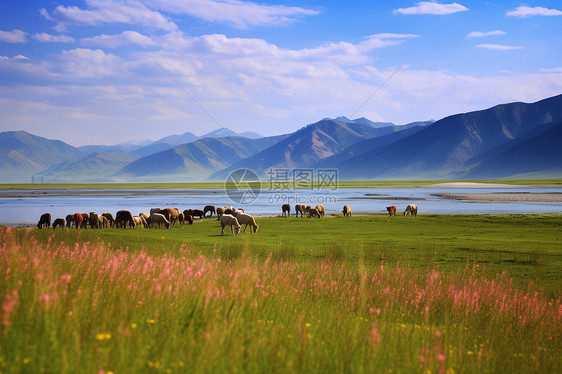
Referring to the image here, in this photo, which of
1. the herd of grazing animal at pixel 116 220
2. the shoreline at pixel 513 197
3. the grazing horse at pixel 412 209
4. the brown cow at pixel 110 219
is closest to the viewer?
the herd of grazing animal at pixel 116 220

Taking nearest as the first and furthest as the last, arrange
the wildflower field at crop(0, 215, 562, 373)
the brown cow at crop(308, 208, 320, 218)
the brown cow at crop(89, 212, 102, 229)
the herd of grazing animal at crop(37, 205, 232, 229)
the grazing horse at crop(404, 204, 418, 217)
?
the wildflower field at crop(0, 215, 562, 373) < the herd of grazing animal at crop(37, 205, 232, 229) < the brown cow at crop(89, 212, 102, 229) < the brown cow at crop(308, 208, 320, 218) < the grazing horse at crop(404, 204, 418, 217)

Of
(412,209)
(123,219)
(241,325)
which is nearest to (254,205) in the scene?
(412,209)

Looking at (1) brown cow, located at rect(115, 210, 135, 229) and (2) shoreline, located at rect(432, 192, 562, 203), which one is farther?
(2) shoreline, located at rect(432, 192, 562, 203)

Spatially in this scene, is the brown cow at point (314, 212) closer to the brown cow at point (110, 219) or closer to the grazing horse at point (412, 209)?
the grazing horse at point (412, 209)

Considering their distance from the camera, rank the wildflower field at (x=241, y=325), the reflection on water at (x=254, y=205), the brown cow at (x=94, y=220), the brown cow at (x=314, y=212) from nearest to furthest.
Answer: the wildflower field at (x=241, y=325)
the brown cow at (x=94, y=220)
the brown cow at (x=314, y=212)
the reflection on water at (x=254, y=205)

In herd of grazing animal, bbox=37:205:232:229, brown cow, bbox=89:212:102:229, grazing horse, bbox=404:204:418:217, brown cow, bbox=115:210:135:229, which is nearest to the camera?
herd of grazing animal, bbox=37:205:232:229

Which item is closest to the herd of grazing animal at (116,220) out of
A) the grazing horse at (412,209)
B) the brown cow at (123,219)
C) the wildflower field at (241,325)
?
the brown cow at (123,219)

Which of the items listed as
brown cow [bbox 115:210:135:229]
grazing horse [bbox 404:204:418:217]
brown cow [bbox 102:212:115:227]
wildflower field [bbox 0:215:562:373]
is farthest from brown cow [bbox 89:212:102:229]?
grazing horse [bbox 404:204:418:217]

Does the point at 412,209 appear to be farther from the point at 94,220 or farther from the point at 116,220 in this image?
the point at 94,220

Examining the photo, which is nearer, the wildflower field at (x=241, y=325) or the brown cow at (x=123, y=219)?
the wildflower field at (x=241, y=325)

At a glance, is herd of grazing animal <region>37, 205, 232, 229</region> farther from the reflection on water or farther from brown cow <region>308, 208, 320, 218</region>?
brown cow <region>308, 208, 320, 218</region>

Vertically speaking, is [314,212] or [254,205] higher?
[314,212]

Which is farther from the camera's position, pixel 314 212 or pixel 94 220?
pixel 314 212

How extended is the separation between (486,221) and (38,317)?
138 ft
